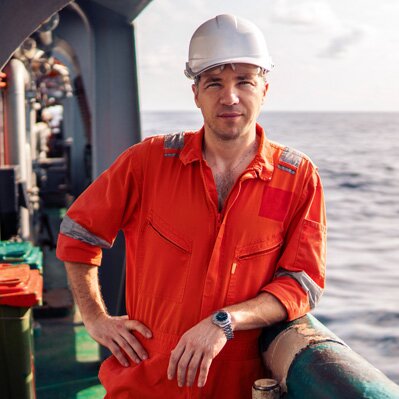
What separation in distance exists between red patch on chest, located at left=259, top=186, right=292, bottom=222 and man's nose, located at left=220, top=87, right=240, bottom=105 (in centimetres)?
30

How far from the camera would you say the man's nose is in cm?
214

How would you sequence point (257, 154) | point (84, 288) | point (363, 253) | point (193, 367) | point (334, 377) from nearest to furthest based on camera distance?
point (334, 377), point (193, 367), point (257, 154), point (84, 288), point (363, 253)

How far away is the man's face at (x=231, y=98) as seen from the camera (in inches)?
85.3

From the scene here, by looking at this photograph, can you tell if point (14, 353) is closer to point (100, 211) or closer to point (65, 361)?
point (100, 211)

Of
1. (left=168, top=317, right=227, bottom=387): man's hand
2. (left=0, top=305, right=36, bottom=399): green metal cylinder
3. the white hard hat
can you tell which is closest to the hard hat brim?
the white hard hat

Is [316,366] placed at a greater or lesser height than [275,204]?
lesser

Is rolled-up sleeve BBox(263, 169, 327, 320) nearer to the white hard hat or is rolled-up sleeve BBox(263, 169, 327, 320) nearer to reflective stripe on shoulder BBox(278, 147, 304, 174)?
reflective stripe on shoulder BBox(278, 147, 304, 174)

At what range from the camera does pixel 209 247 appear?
7.21 ft

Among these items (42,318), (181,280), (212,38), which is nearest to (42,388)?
(42,318)

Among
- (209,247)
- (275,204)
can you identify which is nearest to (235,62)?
(275,204)

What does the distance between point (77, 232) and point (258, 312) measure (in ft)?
2.09

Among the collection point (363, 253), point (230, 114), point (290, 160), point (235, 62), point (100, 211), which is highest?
point (235, 62)

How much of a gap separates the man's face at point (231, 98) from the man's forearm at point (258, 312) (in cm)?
50

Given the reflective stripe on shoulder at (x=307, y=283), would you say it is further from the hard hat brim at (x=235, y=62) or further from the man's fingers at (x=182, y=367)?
the hard hat brim at (x=235, y=62)
